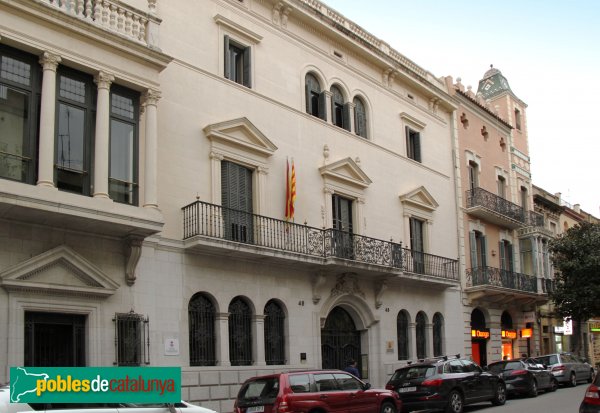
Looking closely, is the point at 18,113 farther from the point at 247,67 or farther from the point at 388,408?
the point at 388,408

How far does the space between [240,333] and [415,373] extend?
492 cm

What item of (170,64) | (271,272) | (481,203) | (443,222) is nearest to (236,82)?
(170,64)

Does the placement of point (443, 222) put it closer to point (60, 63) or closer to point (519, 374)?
point (519, 374)

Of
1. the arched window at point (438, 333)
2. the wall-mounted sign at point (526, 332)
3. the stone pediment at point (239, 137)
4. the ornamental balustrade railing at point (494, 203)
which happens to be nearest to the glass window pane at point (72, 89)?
the stone pediment at point (239, 137)

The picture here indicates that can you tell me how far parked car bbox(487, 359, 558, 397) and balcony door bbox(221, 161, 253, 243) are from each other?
9954mm

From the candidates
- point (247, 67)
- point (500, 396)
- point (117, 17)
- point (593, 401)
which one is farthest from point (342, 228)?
point (593, 401)

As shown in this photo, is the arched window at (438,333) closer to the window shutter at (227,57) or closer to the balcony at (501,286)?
the balcony at (501,286)

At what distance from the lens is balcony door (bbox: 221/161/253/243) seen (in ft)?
66.6

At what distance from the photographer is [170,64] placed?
19891 mm

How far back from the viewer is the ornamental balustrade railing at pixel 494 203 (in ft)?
106

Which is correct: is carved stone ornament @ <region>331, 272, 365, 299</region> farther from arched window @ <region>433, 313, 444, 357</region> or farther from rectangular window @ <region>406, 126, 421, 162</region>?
rectangular window @ <region>406, 126, 421, 162</region>

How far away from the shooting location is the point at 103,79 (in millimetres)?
16656

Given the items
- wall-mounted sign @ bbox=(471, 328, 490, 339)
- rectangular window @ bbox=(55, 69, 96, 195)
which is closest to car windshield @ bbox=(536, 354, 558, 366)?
wall-mounted sign @ bbox=(471, 328, 490, 339)

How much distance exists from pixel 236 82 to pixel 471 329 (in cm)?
1594
